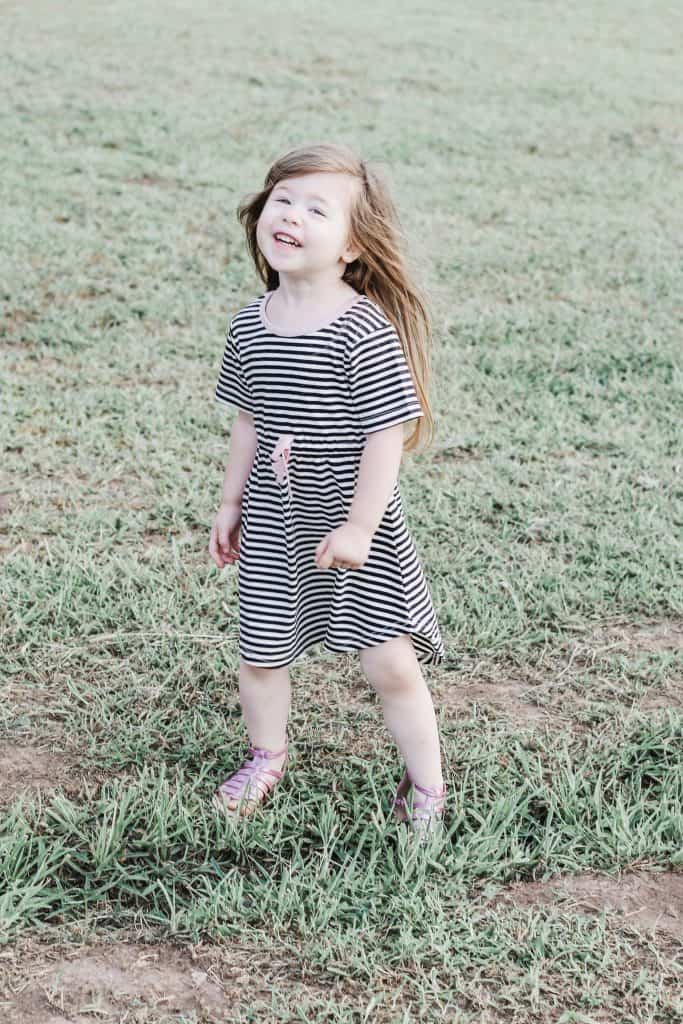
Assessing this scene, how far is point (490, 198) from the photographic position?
23.5ft

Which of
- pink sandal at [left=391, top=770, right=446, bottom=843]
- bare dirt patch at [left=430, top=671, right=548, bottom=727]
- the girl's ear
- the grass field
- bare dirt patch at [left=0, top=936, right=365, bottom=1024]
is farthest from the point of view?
bare dirt patch at [left=430, top=671, right=548, bottom=727]

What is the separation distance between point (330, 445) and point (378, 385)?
0.47 feet

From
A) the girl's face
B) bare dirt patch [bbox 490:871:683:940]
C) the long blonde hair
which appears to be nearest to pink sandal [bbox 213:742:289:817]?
bare dirt patch [bbox 490:871:683:940]

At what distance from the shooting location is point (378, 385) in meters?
1.99

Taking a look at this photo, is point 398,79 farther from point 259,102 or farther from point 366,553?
point 366,553

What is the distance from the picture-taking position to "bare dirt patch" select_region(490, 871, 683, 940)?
206cm

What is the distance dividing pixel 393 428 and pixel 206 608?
3.86 ft

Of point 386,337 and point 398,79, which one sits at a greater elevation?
point 398,79

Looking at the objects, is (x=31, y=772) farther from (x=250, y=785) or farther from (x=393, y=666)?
(x=393, y=666)

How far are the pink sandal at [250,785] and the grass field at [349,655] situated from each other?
0.12 ft

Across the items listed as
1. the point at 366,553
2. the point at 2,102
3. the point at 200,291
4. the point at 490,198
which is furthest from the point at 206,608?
the point at 2,102

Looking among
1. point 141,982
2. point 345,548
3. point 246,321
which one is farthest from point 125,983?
point 246,321

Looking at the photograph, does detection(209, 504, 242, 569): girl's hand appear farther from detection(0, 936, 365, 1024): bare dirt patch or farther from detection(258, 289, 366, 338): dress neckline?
detection(0, 936, 365, 1024): bare dirt patch

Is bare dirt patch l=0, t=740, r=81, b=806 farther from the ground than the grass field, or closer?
closer
